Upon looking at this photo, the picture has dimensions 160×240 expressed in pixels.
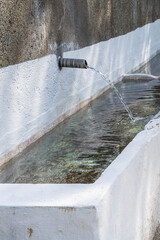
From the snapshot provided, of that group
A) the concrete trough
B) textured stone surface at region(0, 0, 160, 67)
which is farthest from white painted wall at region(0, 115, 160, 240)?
textured stone surface at region(0, 0, 160, 67)

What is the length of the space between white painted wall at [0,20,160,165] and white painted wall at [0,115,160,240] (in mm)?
1428

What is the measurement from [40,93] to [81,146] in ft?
2.76

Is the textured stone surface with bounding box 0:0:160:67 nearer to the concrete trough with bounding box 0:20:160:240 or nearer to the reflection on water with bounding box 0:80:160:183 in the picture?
the concrete trough with bounding box 0:20:160:240

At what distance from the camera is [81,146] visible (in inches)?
139

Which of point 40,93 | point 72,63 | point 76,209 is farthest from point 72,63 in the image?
point 76,209

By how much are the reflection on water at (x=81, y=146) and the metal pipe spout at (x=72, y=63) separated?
0.57 m

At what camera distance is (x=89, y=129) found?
403 cm

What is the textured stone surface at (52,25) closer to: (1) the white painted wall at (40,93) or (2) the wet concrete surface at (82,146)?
(1) the white painted wall at (40,93)

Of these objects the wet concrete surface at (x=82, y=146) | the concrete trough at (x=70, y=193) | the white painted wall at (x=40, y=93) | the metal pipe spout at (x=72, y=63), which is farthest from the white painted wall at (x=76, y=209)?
the metal pipe spout at (x=72, y=63)

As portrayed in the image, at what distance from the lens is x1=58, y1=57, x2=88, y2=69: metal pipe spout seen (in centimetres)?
450

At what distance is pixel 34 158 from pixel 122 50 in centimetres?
484

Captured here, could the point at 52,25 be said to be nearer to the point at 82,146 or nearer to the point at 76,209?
the point at 82,146

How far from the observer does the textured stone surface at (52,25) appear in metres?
3.45

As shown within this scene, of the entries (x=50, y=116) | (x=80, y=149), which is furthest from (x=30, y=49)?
(x=80, y=149)
